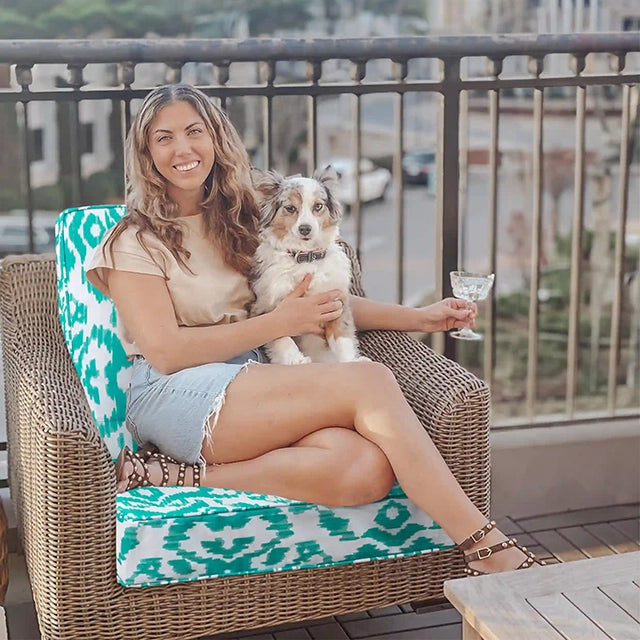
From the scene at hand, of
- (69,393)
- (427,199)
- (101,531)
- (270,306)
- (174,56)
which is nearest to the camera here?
(101,531)

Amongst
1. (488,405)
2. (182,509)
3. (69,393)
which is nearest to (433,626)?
(488,405)

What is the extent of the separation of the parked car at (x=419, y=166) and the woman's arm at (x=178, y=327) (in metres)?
22.6

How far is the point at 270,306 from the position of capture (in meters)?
2.43

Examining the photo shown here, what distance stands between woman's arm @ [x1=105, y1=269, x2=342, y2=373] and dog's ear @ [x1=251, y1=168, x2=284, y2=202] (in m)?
0.26

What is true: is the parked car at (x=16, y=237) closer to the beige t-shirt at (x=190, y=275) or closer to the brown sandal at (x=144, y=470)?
the beige t-shirt at (x=190, y=275)

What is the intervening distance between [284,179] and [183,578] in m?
0.92

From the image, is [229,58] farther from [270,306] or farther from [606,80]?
[606,80]

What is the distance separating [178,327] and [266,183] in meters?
0.40

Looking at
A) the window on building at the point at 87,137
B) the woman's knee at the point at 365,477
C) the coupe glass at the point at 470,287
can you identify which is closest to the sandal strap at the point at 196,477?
the woman's knee at the point at 365,477

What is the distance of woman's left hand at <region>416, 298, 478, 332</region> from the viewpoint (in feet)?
8.22

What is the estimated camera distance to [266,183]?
2445mm

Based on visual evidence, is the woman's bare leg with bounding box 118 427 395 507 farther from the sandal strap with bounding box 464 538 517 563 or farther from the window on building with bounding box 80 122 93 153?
the window on building with bounding box 80 122 93 153

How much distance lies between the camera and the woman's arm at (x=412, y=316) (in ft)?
8.23

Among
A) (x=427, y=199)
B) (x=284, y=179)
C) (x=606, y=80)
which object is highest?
(x=606, y=80)
